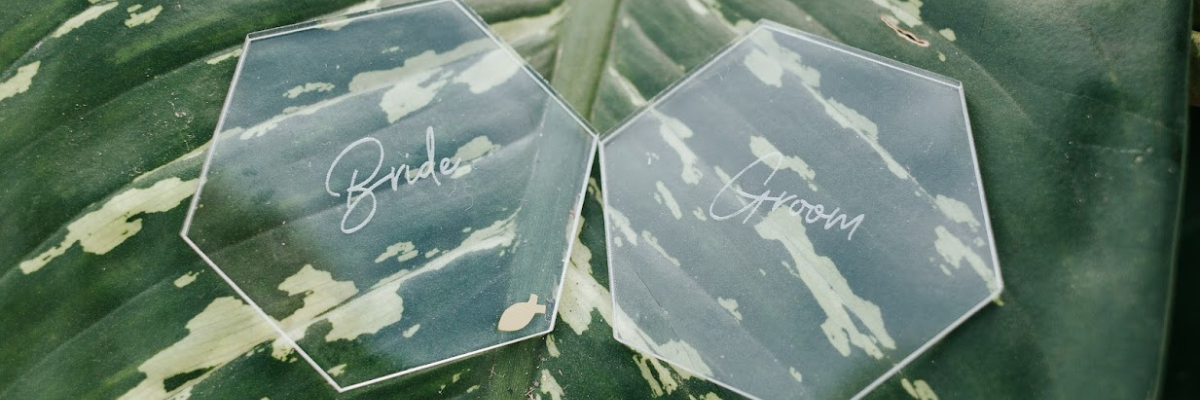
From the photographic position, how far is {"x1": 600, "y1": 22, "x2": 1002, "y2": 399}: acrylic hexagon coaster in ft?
1.49

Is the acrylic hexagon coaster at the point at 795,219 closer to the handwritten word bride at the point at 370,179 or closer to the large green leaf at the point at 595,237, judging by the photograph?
the large green leaf at the point at 595,237

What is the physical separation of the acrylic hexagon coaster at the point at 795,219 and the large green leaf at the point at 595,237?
20 millimetres

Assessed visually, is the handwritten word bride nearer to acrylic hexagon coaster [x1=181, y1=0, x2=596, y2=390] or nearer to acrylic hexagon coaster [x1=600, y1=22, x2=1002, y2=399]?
acrylic hexagon coaster [x1=181, y1=0, x2=596, y2=390]

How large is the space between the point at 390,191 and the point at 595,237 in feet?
0.46

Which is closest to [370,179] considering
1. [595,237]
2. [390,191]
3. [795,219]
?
[390,191]

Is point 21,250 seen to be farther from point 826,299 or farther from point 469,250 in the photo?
point 826,299

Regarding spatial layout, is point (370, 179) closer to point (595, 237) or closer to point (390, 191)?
point (390, 191)

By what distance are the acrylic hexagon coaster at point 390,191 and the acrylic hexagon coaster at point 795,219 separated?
0.20 feet

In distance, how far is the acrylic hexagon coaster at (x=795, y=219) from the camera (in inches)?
17.9

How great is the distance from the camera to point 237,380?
0.48 meters

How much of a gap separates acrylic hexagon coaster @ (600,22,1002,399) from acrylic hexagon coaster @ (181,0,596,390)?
2.4 inches

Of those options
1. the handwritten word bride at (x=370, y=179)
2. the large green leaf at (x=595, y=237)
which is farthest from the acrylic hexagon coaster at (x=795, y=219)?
the handwritten word bride at (x=370, y=179)

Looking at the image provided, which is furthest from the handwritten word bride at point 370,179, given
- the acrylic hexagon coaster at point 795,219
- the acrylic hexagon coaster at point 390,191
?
the acrylic hexagon coaster at point 795,219

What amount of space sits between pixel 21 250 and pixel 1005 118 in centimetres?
64
